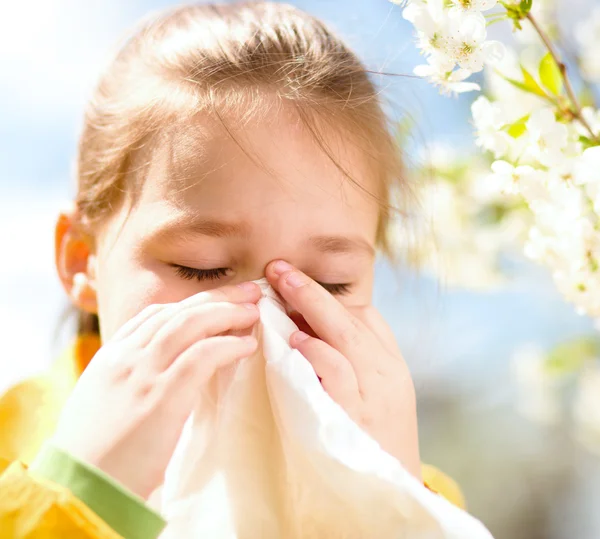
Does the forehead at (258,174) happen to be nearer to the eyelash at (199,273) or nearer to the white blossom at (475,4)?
the eyelash at (199,273)

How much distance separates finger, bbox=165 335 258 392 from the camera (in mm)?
594

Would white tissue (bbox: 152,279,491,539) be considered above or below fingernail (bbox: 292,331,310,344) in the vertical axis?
below

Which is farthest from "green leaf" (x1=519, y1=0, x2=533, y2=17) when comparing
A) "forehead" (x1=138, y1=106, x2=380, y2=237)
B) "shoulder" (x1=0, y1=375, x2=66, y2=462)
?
"shoulder" (x1=0, y1=375, x2=66, y2=462)

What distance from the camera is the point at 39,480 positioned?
52 centimetres

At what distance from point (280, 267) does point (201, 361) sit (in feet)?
0.43

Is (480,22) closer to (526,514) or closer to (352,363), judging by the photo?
(352,363)

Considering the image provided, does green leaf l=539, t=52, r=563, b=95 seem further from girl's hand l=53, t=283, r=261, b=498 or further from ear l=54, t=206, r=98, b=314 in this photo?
ear l=54, t=206, r=98, b=314

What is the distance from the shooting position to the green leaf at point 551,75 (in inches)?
21.7

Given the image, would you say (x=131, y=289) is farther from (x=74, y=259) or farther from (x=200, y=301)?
(x=74, y=259)

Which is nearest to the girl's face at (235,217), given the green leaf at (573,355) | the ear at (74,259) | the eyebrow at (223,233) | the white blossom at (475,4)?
the eyebrow at (223,233)

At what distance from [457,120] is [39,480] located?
2.82 feet

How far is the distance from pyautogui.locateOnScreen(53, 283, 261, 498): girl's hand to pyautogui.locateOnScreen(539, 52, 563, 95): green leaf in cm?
32

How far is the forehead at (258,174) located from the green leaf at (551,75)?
0.25 metres

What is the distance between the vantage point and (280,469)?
24.8 inches
